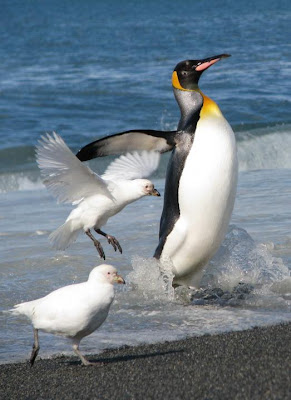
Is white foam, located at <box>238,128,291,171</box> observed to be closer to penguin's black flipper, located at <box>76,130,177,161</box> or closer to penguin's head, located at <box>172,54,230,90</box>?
penguin's head, located at <box>172,54,230,90</box>

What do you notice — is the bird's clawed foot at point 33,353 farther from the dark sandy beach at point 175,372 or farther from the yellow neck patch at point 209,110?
the yellow neck patch at point 209,110

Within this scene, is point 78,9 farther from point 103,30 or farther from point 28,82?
point 28,82

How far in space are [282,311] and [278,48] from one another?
24991 millimetres

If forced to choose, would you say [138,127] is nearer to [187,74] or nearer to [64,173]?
[187,74]

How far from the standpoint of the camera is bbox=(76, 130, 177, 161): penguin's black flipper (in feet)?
23.5

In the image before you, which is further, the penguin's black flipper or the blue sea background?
the penguin's black flipper

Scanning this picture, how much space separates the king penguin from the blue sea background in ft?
1.07

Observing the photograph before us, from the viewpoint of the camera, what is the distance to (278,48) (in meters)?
30.6

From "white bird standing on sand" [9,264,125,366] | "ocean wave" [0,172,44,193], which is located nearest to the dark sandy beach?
"white bird standing on sand" [9,264,125,366]

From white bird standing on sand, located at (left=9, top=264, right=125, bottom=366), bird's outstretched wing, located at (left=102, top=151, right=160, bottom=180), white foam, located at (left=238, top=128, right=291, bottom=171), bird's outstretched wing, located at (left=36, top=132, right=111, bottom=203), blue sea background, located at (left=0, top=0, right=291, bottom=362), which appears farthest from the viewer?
white foam, located at (left=238, top=128, right=291, bottom=171)

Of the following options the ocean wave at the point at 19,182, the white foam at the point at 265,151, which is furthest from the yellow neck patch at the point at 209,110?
the white foam at the point at 265,151

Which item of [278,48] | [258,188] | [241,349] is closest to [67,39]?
[278,48]

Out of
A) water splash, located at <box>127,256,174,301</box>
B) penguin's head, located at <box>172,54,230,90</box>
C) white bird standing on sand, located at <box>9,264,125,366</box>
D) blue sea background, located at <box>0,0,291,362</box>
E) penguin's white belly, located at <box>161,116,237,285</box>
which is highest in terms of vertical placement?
penguin's head, located at <box>172,54,230,90</box>

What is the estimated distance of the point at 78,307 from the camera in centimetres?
506
